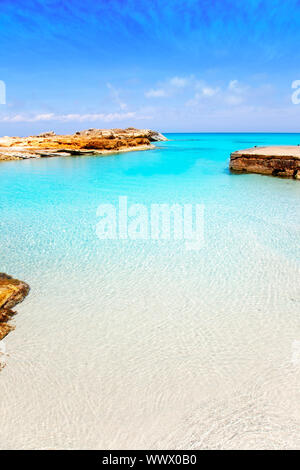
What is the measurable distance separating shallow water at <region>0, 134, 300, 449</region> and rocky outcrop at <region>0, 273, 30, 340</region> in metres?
0.14

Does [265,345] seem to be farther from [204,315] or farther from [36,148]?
[36,148]

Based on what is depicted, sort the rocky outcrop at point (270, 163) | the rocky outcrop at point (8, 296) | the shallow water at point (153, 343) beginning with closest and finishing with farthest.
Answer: the shallow water at point (153, 343)
the rocky outcrop at point (8, 296)
the rocky outcrop at point (270, 163)

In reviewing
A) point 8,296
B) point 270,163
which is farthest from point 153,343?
point 270,163

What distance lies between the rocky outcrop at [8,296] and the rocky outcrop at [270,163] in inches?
637

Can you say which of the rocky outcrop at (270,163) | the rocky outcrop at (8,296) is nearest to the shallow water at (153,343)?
the rocky outcrop at (8,296)

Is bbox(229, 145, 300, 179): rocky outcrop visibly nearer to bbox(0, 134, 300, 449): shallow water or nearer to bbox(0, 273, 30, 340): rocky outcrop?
bbox(0, 134, 300, 449): shallow water

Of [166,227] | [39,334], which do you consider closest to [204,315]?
[39,334]

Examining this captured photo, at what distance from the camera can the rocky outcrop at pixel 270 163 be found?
54.0 ft

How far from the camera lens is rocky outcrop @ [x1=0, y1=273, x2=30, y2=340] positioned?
12.7 ft

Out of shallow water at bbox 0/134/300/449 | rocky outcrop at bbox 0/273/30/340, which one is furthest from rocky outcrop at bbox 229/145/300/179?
rocky outcrop at bbox 0/273/30/340

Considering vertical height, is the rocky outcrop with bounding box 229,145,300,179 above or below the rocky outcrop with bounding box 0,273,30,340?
above

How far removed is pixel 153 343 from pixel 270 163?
16569 millimetres

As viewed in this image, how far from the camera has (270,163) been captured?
17.3m

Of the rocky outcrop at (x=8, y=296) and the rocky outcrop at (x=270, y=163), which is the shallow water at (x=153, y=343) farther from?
the rocky outcrop at (x=270, y=163)
